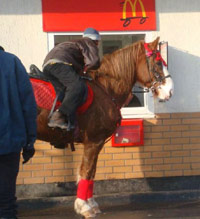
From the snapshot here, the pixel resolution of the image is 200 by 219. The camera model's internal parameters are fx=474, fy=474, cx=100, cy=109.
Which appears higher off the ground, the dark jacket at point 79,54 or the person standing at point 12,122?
the dark jacket at point 79,54

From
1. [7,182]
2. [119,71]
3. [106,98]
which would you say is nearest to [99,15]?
[119,71]

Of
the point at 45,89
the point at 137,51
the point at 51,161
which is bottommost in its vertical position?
Result: the point at 51,161

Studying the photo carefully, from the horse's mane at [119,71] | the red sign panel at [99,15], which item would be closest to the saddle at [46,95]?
the horse's mane at [119,71]

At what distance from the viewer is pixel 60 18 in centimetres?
701

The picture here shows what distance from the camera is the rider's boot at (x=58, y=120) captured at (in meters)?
5.40

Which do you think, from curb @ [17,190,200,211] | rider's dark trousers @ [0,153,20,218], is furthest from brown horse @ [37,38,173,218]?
rider's dark trousers @ [0,153,20,218]

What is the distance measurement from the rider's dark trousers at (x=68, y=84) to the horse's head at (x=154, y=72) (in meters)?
1.01

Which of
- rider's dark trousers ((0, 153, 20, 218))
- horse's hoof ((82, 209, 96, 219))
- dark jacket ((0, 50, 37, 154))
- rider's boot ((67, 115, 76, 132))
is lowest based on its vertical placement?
horse's hoof ((82, 209, 96, 219))

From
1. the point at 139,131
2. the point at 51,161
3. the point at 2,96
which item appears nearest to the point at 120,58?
the point at 139,131

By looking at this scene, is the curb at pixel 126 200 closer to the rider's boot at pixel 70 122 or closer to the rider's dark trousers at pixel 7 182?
the rider's boot at pixel 70 122

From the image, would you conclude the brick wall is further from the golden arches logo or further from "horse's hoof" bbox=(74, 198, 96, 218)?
the golden arches logo

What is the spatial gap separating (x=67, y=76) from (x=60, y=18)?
183cm

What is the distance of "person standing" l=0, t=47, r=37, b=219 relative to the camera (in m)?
3.53

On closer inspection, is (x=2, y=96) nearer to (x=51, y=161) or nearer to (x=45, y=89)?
(x=45, y=89)
